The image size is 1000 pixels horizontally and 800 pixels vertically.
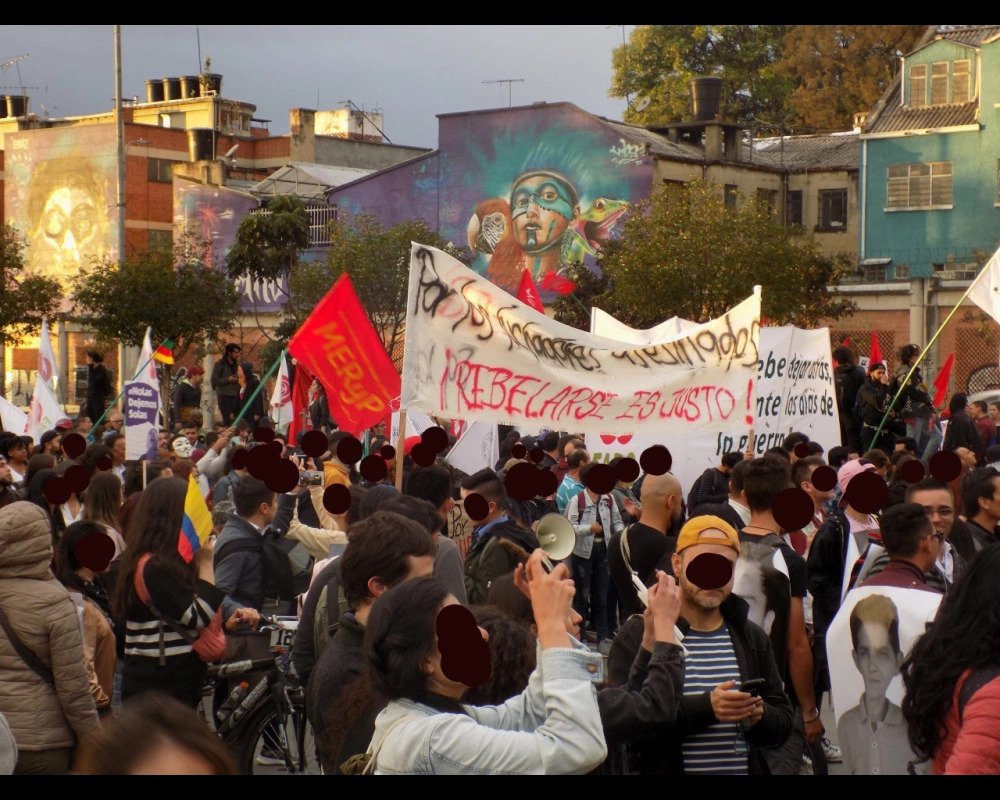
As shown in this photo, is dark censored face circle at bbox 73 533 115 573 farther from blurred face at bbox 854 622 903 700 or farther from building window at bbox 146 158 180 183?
building window at bbox 146 158 180 183

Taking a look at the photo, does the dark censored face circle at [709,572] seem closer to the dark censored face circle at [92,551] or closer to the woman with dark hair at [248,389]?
the dark censored face circle at [92,551]

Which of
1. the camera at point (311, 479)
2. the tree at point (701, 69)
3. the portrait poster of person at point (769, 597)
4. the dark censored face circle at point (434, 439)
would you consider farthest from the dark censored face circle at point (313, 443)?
the tree at point (701, 69)

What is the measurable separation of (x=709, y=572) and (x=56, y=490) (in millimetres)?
5540

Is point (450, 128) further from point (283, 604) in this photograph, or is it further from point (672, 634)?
point (672, 634)

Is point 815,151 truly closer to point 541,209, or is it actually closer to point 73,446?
point 541,209

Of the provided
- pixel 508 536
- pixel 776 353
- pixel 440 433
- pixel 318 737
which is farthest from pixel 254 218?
pixel 318 737

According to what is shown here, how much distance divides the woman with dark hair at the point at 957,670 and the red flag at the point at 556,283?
121ft

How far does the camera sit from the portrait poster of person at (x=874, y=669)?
4.72m

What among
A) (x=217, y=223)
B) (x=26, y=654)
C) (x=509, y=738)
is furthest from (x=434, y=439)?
(x=217, y=223)

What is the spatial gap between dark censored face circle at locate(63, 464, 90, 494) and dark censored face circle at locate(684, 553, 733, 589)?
5.57 metres

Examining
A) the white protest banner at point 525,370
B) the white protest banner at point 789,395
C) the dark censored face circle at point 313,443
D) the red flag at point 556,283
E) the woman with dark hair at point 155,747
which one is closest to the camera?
the woman with dark hair at point 155,747

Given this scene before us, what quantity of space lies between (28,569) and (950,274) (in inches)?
1363

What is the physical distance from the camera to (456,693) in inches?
140
